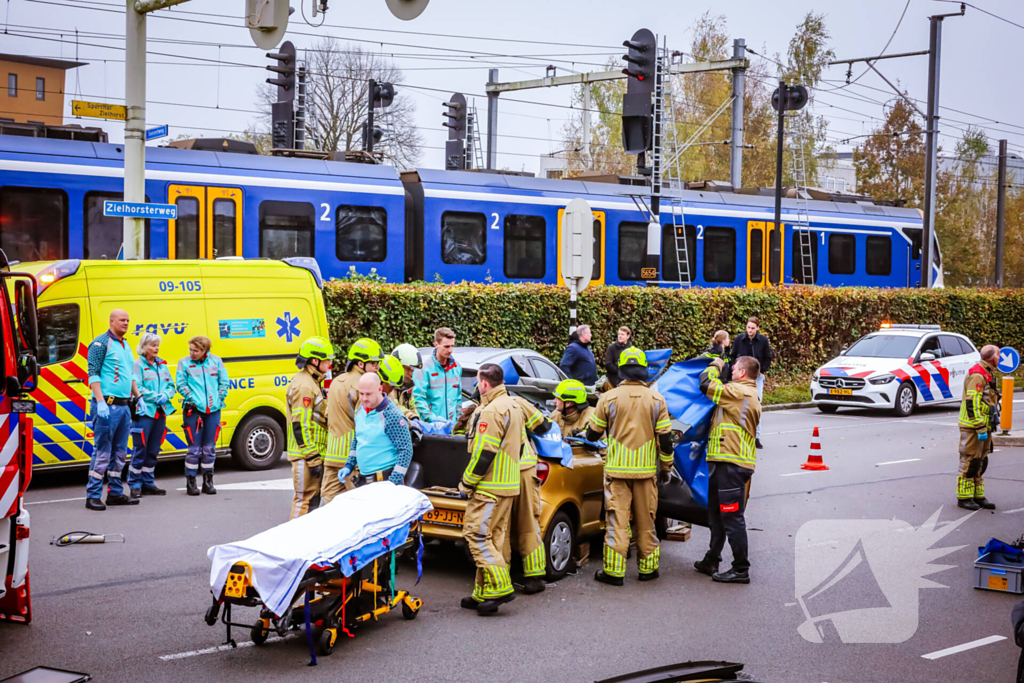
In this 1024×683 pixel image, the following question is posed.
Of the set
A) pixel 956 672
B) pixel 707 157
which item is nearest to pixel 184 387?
pixel 956 672

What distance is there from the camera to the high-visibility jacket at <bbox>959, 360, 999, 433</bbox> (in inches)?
440

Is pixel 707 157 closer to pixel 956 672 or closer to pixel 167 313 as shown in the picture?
pixel 167 313

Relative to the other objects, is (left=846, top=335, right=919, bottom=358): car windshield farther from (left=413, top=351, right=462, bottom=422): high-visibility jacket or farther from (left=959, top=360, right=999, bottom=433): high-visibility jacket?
(left=413, top=351, right=462, bottom=422): high-visibility jacket

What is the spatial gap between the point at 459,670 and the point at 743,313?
19.3 metres

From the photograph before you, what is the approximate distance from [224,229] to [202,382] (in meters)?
7.36

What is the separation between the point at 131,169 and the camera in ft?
46.0


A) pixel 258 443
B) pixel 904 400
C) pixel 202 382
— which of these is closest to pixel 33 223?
pixel 258 443

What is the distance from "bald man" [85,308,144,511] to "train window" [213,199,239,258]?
7.56 meters

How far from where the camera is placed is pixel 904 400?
21.0 meters

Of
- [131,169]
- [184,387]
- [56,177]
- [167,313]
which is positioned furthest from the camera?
[56,177]

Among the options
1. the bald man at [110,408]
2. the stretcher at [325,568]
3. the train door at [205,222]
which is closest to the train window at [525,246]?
the train door at [205,222]

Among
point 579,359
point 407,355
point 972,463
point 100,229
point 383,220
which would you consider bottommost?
point 972,463

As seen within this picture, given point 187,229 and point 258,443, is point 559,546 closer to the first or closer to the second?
point 258,443

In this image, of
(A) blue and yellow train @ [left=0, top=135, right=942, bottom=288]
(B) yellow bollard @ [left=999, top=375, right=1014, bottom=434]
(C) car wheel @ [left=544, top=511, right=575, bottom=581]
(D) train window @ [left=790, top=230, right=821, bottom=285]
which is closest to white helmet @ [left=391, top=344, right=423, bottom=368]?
(C) car wheel @ [left=544, top=511, right=575, bottom=581]
